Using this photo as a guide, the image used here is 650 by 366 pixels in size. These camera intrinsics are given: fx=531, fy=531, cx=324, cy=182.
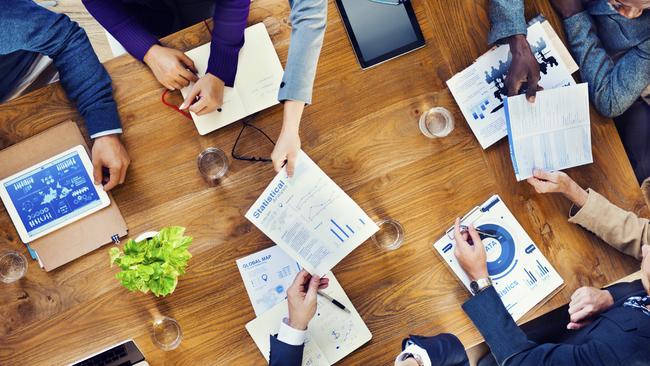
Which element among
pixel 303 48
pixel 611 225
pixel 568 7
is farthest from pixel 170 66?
pixel 611 225

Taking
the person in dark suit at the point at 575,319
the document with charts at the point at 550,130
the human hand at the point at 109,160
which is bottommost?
the person in dark suit at the point at 575,319

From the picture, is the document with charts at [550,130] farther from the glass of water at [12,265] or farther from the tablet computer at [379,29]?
the glass of water at [12,265]

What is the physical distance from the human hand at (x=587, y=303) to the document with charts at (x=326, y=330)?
60 centimetres

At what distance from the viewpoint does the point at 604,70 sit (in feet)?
5.36

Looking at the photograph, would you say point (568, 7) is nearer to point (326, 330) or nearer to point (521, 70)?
point (521, 70)

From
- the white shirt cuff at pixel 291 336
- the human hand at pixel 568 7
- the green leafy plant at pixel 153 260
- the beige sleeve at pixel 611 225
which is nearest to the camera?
the green leafy plant at pixel 153 260

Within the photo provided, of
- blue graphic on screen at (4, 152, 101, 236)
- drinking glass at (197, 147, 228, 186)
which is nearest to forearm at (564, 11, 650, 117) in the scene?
drinking glass at (197, 147, 228, 186)

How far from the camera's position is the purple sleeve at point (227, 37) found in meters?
1.43

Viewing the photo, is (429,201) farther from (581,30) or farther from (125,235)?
(125,235)

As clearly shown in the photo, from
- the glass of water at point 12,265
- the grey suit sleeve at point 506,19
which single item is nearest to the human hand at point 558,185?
the grey suit sleeve at point 506,19

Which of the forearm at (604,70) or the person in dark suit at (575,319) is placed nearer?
the person in dark suit at (575,319)

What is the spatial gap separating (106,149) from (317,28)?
0.65 m

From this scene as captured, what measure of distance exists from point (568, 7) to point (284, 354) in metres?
1.32

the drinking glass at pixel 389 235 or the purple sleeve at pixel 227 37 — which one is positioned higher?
the purple sleeve at pixel 227 37
